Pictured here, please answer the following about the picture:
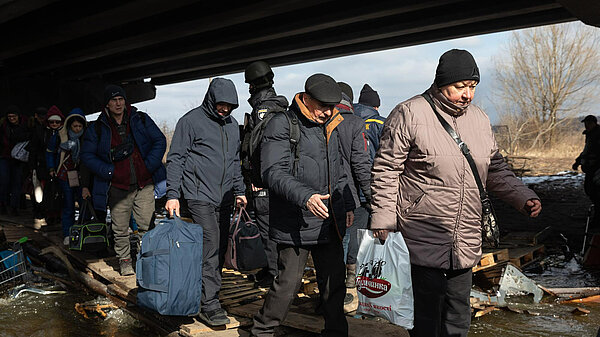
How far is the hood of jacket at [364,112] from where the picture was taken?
555cm

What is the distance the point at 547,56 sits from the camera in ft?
114

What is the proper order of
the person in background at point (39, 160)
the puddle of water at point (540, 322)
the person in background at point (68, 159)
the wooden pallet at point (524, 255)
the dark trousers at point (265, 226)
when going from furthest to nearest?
the person in background at point (39, 160) → the person in background at point (68, 159) → the wooden pallet at point (524, 255) → the dark trousers at point (265, 226) → the puddle of water at point (540, 322)

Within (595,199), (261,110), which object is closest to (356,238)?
(261,110)

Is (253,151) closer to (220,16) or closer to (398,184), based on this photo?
(398,184)

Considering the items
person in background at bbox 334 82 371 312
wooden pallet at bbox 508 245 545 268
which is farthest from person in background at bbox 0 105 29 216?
wooden pallet at bbox 508 245 545 268

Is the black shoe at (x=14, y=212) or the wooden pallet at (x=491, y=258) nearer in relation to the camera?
the wooden pallet at (x=491, y=258)

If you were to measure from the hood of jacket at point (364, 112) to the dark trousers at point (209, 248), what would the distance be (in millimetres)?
1912

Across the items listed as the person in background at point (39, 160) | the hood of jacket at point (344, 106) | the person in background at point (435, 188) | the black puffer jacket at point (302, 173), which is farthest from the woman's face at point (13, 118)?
the person in background at point (435, 188)

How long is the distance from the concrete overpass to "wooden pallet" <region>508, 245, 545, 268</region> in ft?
10.6

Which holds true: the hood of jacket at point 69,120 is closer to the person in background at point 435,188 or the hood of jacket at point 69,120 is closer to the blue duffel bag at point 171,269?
the blue duffel bag at point 171,269

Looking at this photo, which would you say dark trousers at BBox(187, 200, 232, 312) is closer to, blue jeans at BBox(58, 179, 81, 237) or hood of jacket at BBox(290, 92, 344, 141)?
hood of jacket at BBox(290, 92, 344, 141)

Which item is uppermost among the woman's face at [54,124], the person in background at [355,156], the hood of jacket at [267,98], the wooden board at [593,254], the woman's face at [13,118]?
the woman's face at [13,118]

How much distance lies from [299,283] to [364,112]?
2569mm

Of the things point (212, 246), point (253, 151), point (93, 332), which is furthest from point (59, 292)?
point (253, 151)
